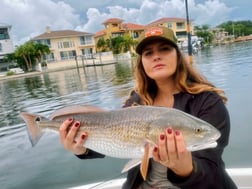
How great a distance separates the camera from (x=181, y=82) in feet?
6.54

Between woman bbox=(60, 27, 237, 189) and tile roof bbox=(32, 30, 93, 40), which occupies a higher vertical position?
tile roof bbox=(32, 30, 93, 40)

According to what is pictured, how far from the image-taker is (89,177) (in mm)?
5840

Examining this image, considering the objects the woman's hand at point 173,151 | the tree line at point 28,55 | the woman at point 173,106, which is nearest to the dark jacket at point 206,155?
the woman at point 173,106

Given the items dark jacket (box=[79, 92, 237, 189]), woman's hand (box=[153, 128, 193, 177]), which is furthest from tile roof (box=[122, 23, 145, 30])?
woman's hand (box=[153, 128, 193, 177])

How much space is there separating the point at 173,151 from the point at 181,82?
0.65m

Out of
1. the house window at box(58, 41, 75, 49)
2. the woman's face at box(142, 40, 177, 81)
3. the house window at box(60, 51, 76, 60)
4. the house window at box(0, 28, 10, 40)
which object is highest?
the house window at box(0, 28, 10, 40)

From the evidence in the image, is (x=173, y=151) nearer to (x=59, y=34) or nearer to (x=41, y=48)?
(x=41, y=48)

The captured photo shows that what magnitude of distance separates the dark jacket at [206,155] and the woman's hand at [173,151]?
11 centimetres

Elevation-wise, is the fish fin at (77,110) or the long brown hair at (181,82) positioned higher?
the long brown hair at (181,82)

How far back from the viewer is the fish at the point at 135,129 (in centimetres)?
151

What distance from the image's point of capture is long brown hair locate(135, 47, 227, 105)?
1943mm

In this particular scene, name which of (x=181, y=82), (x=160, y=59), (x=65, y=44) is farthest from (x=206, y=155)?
(x=65, y=44)

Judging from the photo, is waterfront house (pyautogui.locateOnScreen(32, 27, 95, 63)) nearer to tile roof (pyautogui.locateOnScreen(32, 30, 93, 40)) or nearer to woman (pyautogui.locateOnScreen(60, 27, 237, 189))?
tile roof (pyautogui.locateOnScreen(32, 30, 93, 40))

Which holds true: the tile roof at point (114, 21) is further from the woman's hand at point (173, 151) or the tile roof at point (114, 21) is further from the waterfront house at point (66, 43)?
the woman's hand at point (173, 151)
